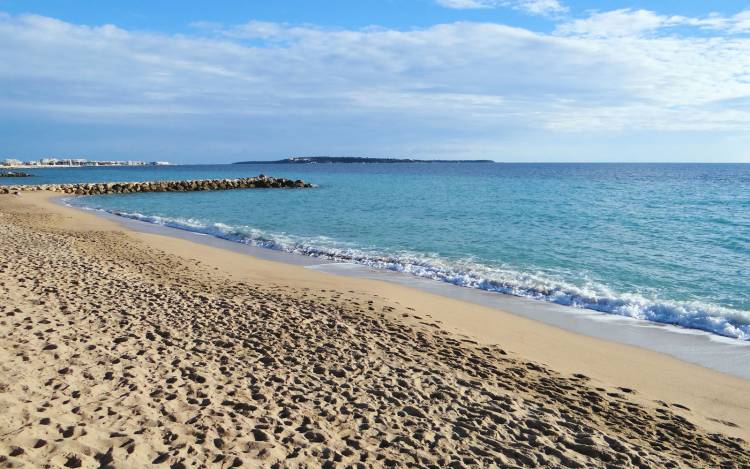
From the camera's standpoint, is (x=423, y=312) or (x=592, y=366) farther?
(x=423, y=312)

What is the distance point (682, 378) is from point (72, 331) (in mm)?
8771

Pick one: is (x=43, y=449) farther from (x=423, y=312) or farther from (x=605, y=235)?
(x=605, y=235)

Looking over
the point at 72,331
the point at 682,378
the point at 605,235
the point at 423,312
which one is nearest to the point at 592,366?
the point at 682,378

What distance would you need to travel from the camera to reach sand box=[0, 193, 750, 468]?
15.2 ft

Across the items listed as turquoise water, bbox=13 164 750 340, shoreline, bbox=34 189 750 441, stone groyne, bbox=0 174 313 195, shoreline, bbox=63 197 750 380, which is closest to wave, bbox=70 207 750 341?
turquoise water, bbox=13 164 750 340

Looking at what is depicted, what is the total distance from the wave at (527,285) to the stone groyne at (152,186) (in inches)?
1637

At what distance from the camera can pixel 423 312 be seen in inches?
393

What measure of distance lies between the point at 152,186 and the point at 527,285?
183 feet

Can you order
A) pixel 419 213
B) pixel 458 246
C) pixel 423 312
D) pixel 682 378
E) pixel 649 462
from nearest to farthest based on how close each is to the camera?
pixel 649 462
pixel 682 378
pixel 423 312
pixel 458 246
pixel 419 213

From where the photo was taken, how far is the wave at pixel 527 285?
32.9 feet

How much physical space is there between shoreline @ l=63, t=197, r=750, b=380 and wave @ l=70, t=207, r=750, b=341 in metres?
0.28

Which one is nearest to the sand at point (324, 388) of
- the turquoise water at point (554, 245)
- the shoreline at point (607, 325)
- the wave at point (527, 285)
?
the shoreline at point (607, 325)

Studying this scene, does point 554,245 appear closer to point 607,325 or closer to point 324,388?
point 607,325

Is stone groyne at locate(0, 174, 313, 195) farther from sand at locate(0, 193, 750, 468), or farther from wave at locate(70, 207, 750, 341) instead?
sand at locate(0, 193, 750, 468)
